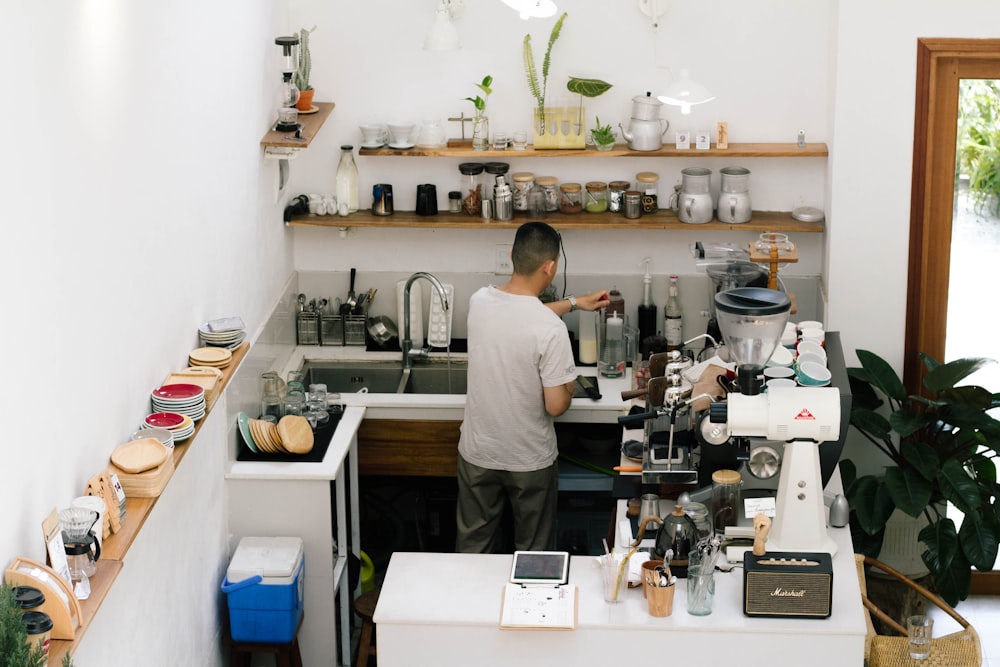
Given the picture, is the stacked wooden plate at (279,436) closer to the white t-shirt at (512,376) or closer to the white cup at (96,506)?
the white t-shirt at (512,376)

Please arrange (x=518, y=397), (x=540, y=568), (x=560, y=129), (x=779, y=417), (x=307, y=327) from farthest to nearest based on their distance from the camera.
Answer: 1. (x=307, y=327)
2. (x=560, y=129)
3. (x=518, y=397)
4. (x=540, y=568)
5. (x=779, y=417)

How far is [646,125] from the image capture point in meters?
5.75

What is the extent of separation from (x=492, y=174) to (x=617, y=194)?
22.8 inches

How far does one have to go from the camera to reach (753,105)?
5891 millimetres

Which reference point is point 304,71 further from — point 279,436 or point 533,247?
point 279,436

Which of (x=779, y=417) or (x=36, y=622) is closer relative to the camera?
(x=36, y=622)

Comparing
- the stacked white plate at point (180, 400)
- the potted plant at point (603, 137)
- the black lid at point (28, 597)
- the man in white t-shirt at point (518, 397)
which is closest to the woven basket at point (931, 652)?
the man in white t-shirt at point (518, 397)

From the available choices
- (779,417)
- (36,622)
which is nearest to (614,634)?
(779,417)

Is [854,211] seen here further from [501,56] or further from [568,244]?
[501,56]

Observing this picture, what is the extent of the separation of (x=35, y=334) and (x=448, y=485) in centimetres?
298

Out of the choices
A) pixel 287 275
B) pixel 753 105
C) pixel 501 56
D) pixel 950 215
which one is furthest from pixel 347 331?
pixel 950 215

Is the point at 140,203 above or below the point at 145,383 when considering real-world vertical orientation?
above

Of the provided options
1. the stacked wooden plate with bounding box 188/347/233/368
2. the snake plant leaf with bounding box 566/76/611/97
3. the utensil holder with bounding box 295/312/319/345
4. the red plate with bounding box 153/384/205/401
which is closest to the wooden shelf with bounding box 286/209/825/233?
the utensil holder with bounding box 295/312/319/345

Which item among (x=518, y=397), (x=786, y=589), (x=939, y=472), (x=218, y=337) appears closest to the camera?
(x=786, y=589)
